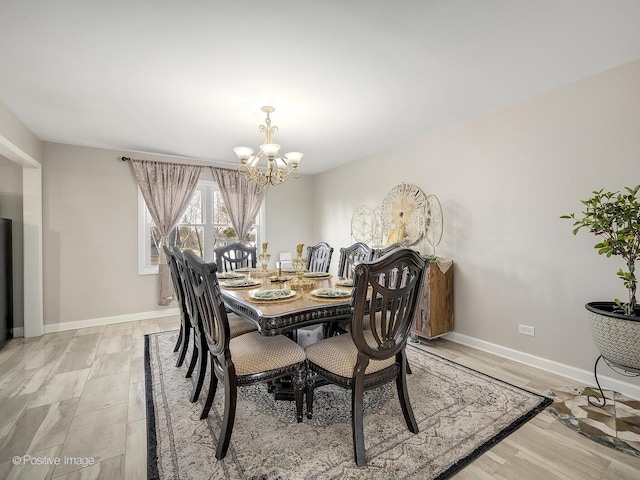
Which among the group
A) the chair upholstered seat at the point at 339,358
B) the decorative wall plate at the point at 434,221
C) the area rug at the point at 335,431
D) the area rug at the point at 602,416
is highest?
the decorative wall plate at the point at 434,221

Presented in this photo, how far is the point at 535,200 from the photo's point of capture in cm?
267

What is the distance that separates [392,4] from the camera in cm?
157

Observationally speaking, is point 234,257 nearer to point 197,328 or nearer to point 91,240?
point 197,328

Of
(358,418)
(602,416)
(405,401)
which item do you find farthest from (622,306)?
(358,418)

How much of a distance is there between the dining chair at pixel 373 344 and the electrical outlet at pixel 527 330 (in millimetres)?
1659

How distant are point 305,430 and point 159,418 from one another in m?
0.97

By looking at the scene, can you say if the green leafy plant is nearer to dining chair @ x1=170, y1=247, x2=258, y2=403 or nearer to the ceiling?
the ceiling

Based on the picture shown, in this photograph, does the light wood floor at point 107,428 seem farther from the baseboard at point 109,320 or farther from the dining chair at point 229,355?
the baseboard at point 109,320

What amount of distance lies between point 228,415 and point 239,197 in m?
3.82

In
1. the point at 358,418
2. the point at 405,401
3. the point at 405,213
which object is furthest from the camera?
the point at 405,213

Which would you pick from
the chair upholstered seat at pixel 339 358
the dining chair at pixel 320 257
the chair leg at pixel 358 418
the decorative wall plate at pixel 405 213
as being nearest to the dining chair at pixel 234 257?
the dining chair at pixel 320 257

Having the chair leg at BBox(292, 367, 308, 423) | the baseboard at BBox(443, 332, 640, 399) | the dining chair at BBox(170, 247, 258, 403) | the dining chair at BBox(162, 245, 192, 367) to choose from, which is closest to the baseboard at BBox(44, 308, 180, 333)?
the dining chair at BBox(162, 245, 192, 367)

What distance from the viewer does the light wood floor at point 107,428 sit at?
4.91 ft

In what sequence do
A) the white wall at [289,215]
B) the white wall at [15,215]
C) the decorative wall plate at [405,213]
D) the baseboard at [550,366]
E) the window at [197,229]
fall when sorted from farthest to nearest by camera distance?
1. the white wall at [289,215]
2. the window at [197,229]
3. the decorative wall plate at [405,213]
4. the white wall at [15,215]
5. the baseboard at [550,366]
